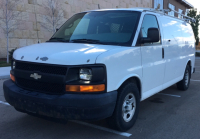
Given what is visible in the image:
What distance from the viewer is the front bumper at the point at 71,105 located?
3195mm

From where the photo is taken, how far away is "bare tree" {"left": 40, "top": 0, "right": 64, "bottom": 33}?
16922 millimetres

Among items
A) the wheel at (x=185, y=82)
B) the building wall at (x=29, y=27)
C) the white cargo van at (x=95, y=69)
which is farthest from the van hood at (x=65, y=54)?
the building wall at (x=29, y=27)

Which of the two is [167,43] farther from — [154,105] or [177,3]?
[177,3]

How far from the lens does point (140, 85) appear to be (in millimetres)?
4277

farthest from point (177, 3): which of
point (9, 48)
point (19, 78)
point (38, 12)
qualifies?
point (19, 78)

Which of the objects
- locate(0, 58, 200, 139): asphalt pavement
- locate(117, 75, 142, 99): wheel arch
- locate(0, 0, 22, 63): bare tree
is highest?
locate(0, 0, 22, 63): bare tree

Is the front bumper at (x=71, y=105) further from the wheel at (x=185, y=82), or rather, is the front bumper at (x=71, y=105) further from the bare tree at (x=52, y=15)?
the bare tree at (x=52, y=15)

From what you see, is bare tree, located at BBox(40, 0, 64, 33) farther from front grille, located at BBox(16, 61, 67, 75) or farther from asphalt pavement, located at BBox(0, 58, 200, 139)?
front grille, located at BBox(16, 61, 67, 75)

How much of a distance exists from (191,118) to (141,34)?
2.02 metres

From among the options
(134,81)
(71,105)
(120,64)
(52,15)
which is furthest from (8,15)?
(71,105)

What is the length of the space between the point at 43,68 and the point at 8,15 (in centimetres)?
1241

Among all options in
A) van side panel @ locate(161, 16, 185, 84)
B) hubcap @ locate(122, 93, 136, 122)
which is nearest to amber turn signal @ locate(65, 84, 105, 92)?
hubcap @ locate(122, 93, 136, 122)

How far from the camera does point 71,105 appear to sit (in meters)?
3.19

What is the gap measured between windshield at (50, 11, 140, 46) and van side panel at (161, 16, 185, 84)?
3.93 ft
